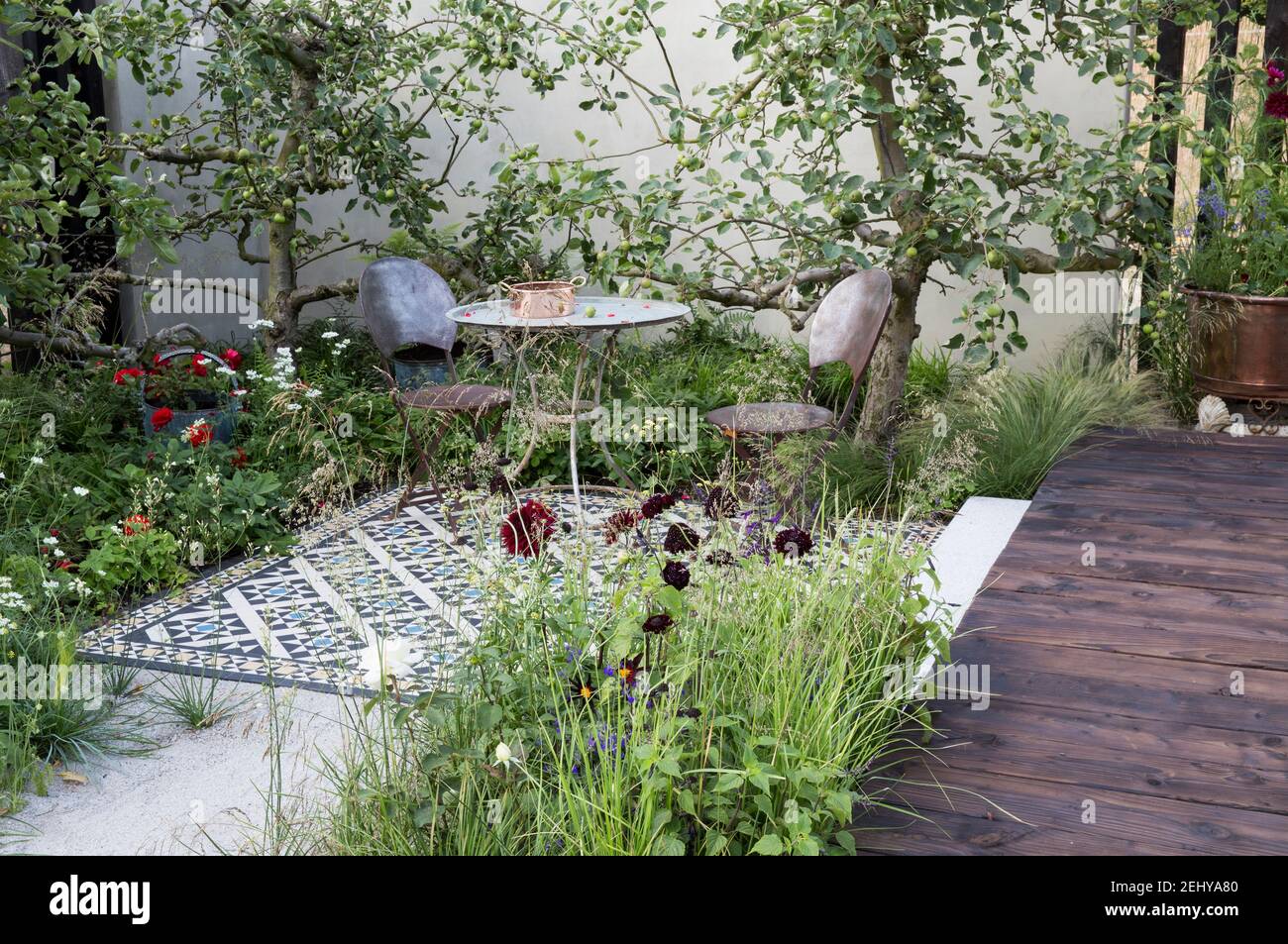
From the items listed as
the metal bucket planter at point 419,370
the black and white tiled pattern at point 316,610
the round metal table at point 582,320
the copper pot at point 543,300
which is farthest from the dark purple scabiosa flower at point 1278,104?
the metal bucket planter at point 419,370

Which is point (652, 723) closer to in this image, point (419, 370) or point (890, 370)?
point (890, 370)

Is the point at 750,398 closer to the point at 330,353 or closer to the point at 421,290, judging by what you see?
the point at 421,290

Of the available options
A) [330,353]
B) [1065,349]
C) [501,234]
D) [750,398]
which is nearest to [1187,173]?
[1065,349]

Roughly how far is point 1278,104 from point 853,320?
2.36 metres

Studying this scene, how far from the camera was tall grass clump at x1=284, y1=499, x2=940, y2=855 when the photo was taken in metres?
2.23

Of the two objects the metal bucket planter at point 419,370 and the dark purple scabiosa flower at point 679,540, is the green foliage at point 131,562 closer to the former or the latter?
the metal bucket planter at point 419,370

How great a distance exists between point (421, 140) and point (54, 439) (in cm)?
368

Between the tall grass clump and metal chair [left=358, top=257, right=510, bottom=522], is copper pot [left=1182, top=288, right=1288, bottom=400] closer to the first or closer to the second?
metal chair [left=358, top=257, right=510, bottom=522]

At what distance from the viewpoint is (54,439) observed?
17.4 feet

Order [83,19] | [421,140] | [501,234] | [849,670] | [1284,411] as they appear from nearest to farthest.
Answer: [849,670] < [83,19] < [1284,411] < [501,234] < [421,140]

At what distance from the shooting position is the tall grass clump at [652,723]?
2234mm

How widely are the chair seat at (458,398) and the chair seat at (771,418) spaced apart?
0.90m

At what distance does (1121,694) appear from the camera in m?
2.89

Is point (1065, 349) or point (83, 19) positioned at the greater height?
point (83, 19)
